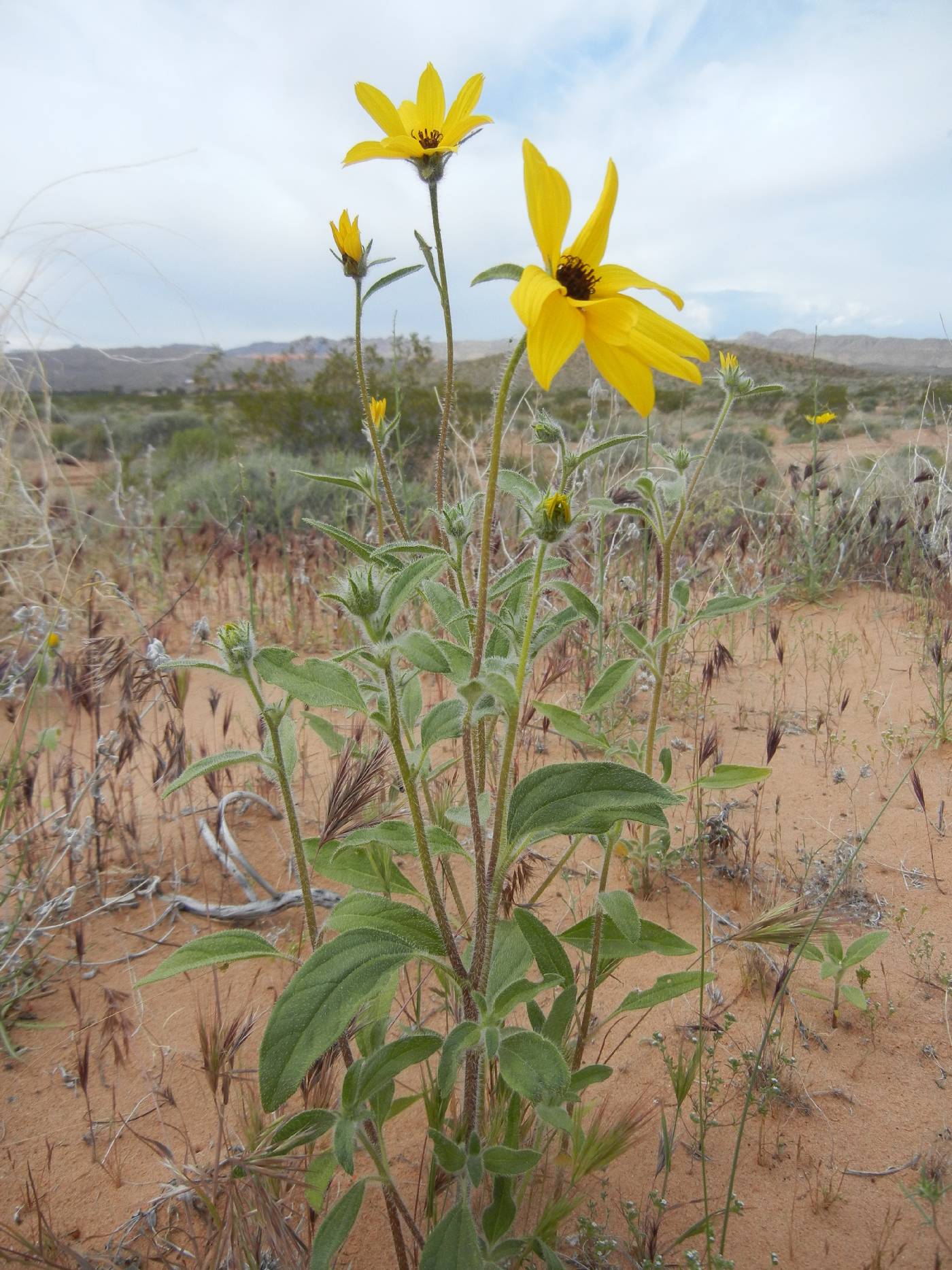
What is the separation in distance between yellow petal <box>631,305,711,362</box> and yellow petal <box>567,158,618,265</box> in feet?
0.39

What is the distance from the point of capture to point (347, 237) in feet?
5.44

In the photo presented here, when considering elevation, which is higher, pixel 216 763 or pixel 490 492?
pixel 490 492

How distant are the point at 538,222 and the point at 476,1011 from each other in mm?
1111

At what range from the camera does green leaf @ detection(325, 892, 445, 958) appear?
1.08m

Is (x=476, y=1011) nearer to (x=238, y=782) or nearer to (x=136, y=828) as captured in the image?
(x=136, y=828)

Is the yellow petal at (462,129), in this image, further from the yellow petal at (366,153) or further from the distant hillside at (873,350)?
the distant hillside at (873,350)

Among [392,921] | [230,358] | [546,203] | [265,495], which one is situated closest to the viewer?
[546,203]

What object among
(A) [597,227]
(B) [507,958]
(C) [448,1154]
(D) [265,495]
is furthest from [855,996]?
(D) [265,495]

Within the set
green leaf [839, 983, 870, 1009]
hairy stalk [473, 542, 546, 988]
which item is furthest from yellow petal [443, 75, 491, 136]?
green leaf [839, 983, 870, 1009]

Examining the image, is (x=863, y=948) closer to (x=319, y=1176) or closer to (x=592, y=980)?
(x=592, y=980)

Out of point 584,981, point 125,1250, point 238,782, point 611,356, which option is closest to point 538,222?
point 611,356

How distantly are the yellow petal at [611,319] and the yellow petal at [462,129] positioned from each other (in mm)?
703

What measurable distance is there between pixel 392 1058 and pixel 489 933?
Result: 21 centimetres

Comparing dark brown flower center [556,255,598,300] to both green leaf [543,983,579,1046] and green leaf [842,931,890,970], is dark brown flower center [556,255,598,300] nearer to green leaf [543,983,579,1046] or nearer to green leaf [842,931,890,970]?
green leaf [543,983,579,1046]
